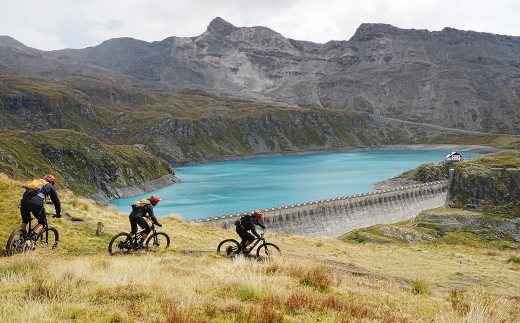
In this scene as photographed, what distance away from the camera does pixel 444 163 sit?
126m

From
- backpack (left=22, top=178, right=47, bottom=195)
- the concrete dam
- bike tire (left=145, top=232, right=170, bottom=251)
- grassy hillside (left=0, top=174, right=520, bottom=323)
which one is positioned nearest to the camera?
grassy hillside (left=0, top=174, right=520, bottom=323)

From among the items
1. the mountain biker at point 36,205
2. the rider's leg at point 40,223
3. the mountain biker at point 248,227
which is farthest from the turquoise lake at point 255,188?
the mountain biker at point 36,205

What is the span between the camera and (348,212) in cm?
8294

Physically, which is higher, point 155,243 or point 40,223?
point 40,223

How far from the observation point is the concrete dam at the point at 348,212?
71.2m

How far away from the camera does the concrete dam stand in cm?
7119

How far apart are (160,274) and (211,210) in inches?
3558

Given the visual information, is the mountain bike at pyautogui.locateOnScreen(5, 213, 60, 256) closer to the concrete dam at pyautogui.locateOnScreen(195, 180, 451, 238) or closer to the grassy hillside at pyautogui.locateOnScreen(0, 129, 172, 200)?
the concrete dam at pyautogui.locateOnScreen(195, 180, 451, 238)

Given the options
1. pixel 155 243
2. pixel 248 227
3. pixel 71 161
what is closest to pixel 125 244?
pixel 155 243

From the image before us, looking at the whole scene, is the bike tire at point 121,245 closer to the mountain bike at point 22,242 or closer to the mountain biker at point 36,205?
the mountain bike at point 22,242

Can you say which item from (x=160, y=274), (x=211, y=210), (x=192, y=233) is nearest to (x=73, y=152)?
(x=211, y=210)

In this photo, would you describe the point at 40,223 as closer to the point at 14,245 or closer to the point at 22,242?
the point at 22,242

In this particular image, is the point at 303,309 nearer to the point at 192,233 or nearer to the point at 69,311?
the point at 69,311

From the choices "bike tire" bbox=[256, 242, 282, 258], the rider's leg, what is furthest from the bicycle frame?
"bike tire" bbox=[256, 242, 282, 258]
